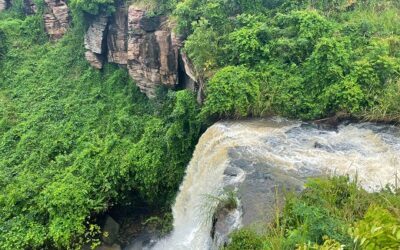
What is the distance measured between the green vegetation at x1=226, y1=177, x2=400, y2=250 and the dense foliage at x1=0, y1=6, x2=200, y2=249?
4833 millimetres

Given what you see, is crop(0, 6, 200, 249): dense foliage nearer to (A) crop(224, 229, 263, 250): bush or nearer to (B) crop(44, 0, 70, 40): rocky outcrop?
(B) crop(44, 0, 70, 40): rocky outcrop

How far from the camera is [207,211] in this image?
7688 millimetres

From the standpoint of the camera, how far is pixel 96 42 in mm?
14633

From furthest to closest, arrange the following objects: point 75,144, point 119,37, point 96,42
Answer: point 96,42 < point 119,37 < point 75,144

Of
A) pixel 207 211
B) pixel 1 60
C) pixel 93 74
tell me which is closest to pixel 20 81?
pixel 1 60

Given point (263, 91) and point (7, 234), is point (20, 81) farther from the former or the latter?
point (263, 91)

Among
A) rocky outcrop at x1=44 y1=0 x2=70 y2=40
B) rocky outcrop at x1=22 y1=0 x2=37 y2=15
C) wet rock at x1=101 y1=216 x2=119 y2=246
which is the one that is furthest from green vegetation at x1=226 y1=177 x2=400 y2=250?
rocky outcrop at x1=22 y1=0 x2=37 y2=15

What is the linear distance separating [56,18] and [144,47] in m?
6.24

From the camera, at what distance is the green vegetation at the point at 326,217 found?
4480mm

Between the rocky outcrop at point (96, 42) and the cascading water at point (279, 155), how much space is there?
6813 millimetres

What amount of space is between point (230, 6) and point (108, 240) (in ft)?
23.3

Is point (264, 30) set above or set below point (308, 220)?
above

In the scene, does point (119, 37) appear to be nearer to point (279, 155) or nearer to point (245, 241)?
point (279, 155)

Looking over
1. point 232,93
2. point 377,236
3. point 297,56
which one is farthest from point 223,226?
point 297,56
